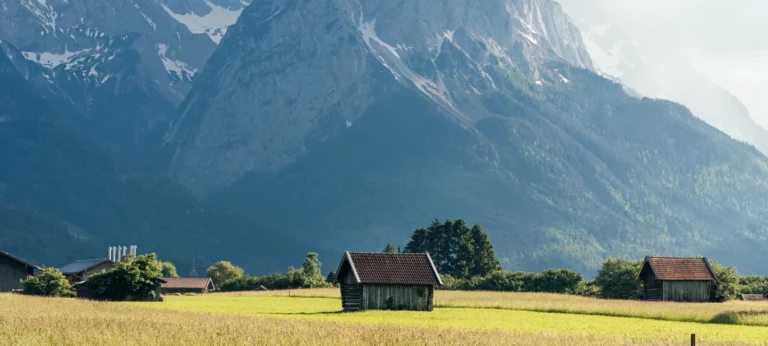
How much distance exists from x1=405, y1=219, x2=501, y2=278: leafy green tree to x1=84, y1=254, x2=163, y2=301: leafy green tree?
67.1m

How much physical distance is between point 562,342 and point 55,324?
20.3m

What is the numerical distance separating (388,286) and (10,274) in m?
50.0

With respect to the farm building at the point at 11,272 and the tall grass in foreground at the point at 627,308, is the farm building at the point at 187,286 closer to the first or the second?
the farm building at the point at 11,272

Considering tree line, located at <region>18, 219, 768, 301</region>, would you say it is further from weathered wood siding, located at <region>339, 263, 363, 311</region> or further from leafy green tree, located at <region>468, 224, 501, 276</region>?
weathered wood siding, located at <region>339, 263, 363, 311</region>

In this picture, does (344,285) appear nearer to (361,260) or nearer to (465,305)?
(361,260)

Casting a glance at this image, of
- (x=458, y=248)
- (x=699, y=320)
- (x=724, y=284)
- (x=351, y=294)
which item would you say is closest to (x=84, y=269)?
(x=458, y=248)

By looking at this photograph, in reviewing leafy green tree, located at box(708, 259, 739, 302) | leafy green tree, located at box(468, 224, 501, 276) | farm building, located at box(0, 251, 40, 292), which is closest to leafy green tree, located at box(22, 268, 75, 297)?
farm building, located at box(0, 251, 40, 292)

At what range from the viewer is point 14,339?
109 feet

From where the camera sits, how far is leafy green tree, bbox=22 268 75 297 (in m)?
96.6

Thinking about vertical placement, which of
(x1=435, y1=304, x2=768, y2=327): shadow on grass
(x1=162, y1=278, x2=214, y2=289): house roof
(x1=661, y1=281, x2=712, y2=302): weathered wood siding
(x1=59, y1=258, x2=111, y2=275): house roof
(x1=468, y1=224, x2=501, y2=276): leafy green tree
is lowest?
(x1=435, y1=304, x2=768, y2=327): shadow on grass

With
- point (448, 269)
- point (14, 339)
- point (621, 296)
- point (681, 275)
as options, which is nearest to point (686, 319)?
point (681, 275)

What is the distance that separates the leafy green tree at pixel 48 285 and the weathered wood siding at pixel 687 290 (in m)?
61.9

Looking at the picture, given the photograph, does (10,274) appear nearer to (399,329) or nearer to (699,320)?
(699,320)

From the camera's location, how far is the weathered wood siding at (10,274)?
105125 millimetres
